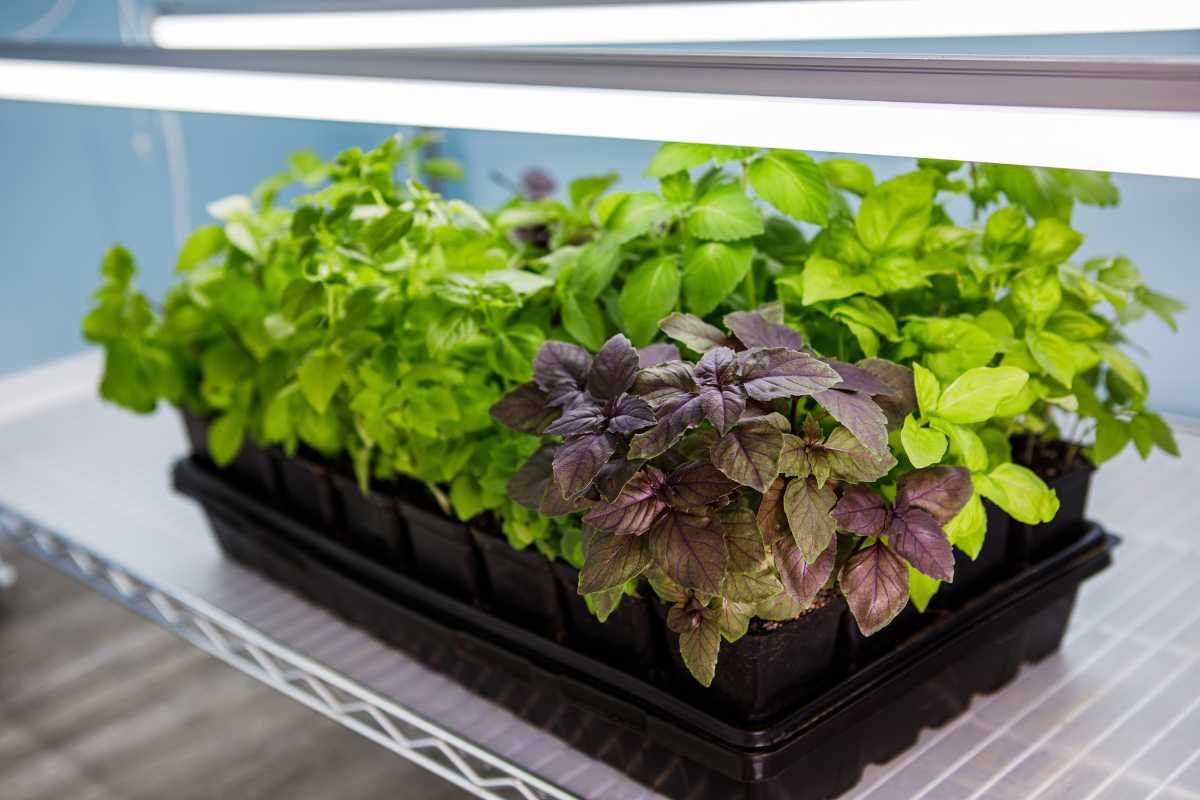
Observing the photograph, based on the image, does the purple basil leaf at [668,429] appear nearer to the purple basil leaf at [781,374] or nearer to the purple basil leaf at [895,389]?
the purple basil leaf at [781,374]

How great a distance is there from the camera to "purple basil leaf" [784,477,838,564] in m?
0.62

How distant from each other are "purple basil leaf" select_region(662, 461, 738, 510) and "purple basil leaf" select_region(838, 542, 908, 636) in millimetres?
93

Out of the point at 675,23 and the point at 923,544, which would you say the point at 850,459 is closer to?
the point at 923,544

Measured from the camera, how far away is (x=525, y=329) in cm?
84

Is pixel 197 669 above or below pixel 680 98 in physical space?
below

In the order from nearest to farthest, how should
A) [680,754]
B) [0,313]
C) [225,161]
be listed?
[680,754] < [0,313] < [225,161]

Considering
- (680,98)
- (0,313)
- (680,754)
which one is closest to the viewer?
(680,98)

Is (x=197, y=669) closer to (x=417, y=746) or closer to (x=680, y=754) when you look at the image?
(x=417, y=746)

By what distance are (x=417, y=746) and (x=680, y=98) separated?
→ 520 mm

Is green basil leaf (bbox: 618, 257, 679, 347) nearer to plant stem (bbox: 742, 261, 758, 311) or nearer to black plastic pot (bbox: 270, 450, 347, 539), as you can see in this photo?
plant stem (bbox: 742, 261, 758, 311)

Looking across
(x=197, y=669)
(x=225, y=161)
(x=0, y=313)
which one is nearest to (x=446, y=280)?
(x=197, y=669)

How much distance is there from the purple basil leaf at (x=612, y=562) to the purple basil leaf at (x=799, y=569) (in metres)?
0.08

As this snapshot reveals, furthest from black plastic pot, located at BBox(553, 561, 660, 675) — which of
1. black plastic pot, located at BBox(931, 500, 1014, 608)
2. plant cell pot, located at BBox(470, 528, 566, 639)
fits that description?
black plastic pot, located at BBox(931, 500, 1014, 608)

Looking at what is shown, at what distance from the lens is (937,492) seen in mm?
661
